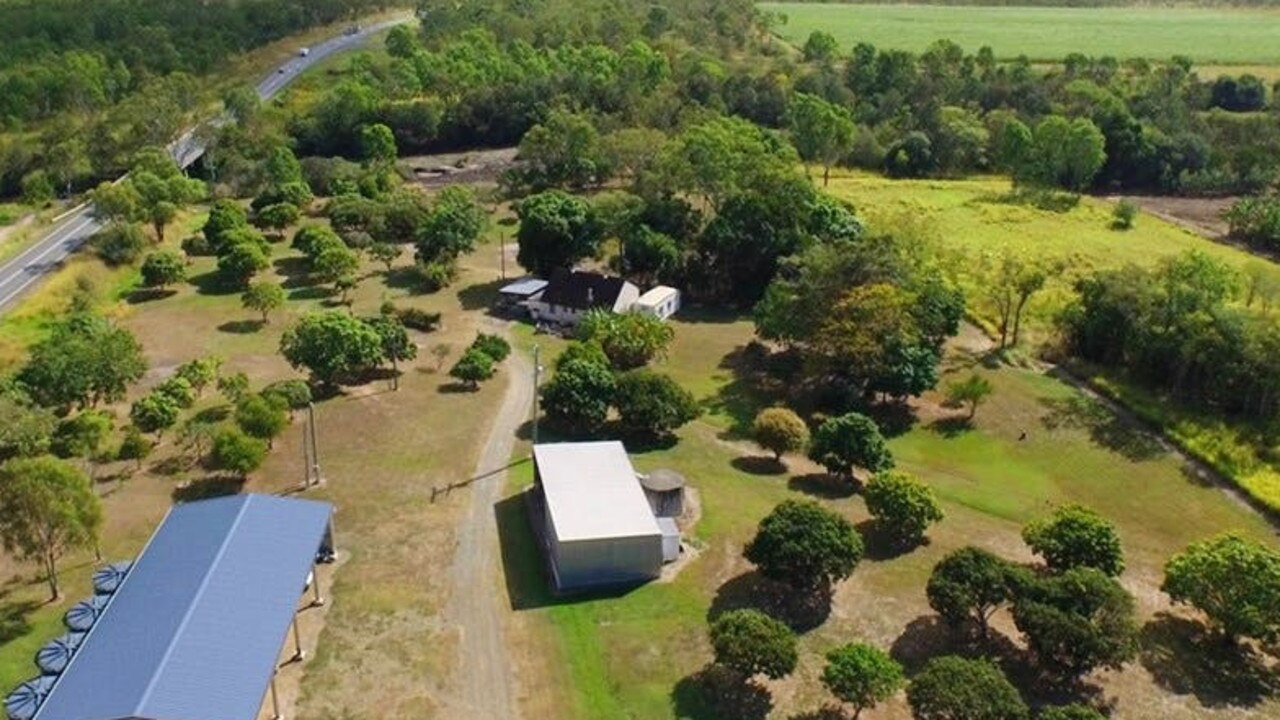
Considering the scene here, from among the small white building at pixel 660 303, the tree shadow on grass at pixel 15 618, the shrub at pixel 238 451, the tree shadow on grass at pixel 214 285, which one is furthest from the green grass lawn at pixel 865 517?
the tree shadow on grass at pixel 214 285

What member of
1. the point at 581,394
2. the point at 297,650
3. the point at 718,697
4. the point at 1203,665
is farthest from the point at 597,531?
the point at 1203,665

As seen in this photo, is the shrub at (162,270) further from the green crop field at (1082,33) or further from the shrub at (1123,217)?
the green crop field at (1082,33)

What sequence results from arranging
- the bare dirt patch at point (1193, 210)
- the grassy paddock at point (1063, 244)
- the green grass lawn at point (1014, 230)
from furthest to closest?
the bare dirt patch at point (1193, 210)
the green grass lawn at point (1014, 230)
the grassy paddock at point (1063, 244)

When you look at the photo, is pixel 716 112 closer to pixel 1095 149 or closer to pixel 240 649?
pixel 1095 149

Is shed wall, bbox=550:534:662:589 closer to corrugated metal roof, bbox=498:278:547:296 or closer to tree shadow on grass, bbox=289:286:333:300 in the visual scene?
corrugated metal roof, bbox=498:278:547:296

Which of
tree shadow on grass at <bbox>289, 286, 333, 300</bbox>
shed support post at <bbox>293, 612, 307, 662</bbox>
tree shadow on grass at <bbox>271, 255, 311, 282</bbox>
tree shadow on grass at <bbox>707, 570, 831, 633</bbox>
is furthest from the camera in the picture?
tree shadow on grass at <bbox>271, 255, 311, 282</bbox>

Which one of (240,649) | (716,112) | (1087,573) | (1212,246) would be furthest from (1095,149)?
(240,649)

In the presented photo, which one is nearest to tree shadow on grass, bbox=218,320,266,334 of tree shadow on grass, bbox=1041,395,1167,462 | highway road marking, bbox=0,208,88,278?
highway road marking, bbox=0,208,88,278
